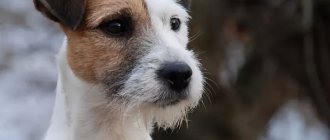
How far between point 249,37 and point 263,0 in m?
0.72

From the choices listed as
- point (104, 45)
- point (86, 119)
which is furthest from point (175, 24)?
point (86, 119)

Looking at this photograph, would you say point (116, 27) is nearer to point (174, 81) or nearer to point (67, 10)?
point (67, 10)

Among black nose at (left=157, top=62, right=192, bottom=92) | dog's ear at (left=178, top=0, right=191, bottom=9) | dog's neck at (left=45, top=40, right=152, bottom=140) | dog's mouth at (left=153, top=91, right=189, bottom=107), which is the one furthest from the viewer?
dog's ear at (left=178, top=0, right=191, bottom=9)

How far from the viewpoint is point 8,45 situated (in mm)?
14594

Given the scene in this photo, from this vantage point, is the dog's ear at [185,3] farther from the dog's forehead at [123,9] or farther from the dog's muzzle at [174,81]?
the dog's muzzle at [174,81]

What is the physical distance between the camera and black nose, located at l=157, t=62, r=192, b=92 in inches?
223

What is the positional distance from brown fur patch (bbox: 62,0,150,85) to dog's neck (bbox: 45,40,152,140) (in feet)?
0.40

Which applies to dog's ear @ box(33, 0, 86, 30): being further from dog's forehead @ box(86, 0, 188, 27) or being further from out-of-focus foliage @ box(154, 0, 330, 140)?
out-of-focus foliage @ box(154, 0, 330, 140)

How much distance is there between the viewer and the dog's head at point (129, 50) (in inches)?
230

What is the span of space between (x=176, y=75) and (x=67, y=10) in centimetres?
89

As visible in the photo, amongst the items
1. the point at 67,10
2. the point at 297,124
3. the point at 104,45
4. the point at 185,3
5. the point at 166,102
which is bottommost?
the point at 297,124

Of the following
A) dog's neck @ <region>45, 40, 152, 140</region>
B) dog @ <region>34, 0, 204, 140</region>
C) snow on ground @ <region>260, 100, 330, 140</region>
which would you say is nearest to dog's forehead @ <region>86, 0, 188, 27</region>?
dog @ <region>34, 0, 204, 140</region>

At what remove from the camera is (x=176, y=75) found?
5699mm

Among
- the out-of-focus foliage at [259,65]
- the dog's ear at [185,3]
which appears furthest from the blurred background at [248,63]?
the dog's ear at [185,3]
